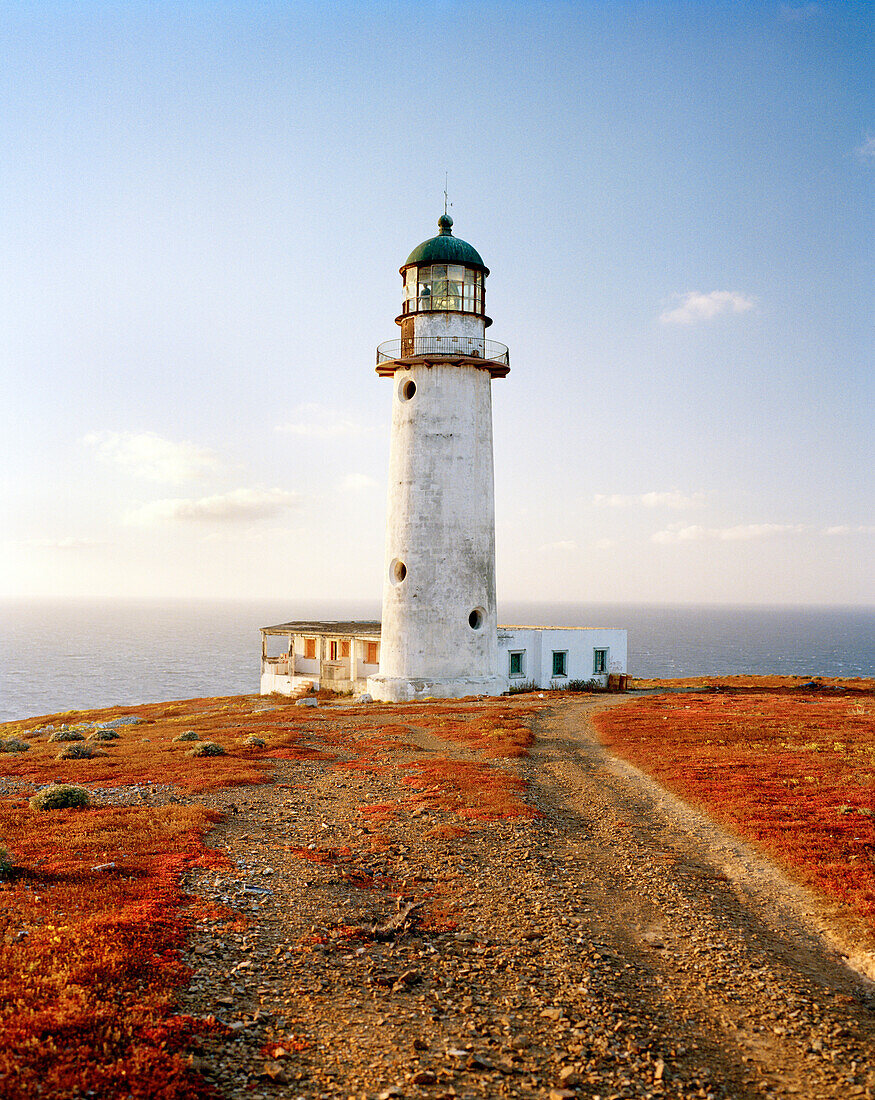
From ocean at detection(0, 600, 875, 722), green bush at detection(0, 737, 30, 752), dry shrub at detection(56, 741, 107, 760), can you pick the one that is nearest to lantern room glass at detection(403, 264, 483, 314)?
dry shrub at detection(56, 741, 107, 760)

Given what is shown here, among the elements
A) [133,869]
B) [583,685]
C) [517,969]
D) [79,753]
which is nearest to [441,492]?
[583,685]

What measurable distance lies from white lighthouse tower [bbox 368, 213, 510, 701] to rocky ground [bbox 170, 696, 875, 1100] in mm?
22339

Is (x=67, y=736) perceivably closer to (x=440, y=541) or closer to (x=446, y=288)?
(x=440, y=541)

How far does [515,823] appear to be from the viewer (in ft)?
52.2

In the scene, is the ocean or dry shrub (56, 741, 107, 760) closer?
dry shrub (56, 741, 107, 760)

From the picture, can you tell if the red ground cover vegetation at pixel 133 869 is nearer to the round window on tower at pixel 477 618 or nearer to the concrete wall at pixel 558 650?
the round window on tower at pixel 477 618

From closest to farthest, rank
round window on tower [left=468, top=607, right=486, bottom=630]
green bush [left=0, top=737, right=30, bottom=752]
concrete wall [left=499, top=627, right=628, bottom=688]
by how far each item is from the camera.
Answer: green bush [left=0, top=737, right=30, bottom=752] < round window on tower [left=468, top=607, right=486, bottom=630] < concrete wall [left=499, top=627, right=628, bottom=688]

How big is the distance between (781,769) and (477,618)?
64.8 feet

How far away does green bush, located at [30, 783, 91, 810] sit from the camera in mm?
17422

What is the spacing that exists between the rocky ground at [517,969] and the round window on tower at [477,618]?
23063mm

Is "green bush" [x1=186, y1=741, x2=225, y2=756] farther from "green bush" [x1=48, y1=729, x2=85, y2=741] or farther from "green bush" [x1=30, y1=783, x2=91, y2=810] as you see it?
"green bush" [x1=48, y1=729, x2=85, y2=741]

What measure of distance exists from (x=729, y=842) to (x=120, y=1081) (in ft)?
38.1

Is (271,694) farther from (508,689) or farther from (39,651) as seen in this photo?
(39,651)

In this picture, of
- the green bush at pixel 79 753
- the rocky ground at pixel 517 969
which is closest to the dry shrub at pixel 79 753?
the green bush at pixel 79 753
